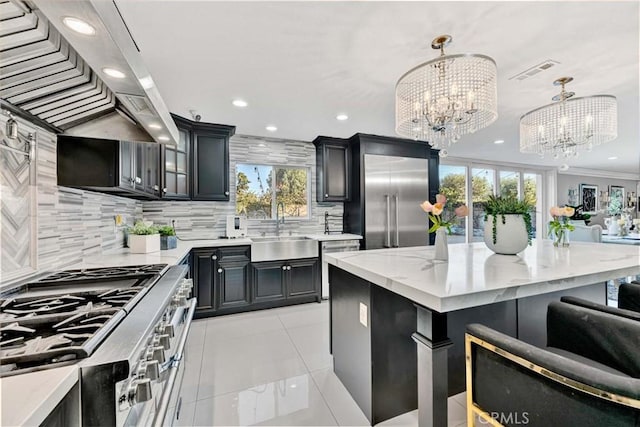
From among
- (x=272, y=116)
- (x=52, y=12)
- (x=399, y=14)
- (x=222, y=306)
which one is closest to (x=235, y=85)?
(x=272, y=116)

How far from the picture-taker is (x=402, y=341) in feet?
5.49

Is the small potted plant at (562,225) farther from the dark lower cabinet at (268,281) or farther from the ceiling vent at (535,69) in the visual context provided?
the dark lower cabinet at (268,281)

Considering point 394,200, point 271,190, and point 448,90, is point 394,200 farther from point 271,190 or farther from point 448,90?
point 448,90

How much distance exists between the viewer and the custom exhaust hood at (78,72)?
0.71 m

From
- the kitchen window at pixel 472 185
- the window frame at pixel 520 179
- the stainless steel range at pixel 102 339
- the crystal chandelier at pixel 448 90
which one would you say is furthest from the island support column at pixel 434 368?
the window frame at pixel 520 179

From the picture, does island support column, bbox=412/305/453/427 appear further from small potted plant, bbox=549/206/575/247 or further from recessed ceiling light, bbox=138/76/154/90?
small potted plant, bbox=549/206/575/247

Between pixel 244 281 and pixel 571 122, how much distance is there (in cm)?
387

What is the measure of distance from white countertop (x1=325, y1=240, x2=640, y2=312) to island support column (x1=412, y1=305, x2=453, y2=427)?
171 millimetres

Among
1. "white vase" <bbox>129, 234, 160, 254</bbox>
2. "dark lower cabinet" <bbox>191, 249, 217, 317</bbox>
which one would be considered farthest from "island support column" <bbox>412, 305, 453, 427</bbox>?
"dark lower cabinet" <bbox>191, 249, 217, 317</bbox>

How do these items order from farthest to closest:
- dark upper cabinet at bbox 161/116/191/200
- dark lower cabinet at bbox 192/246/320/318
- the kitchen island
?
dark lower cabinet at bbox 192/246/320/318
dark upper cabinet at bbox 161/116/191/200
the kitchen island

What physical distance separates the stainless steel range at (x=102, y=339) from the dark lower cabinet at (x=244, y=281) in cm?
182

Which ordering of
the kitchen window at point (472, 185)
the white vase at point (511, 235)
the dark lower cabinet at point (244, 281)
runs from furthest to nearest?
the kitchen window at point (472, 185) → the dark lower cabinet at point (244, 281) → the white vase at point (511, 235)

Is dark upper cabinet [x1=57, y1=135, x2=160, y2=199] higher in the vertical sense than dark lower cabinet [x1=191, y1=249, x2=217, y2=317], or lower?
higher

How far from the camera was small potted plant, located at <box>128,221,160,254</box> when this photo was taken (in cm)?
249
